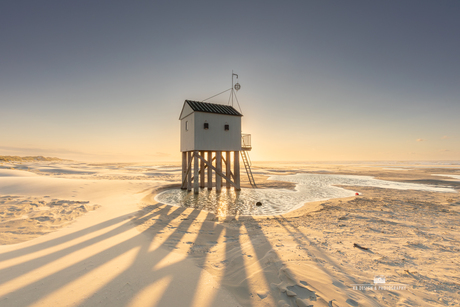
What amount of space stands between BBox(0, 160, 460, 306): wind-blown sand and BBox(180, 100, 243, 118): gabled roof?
30.4ft

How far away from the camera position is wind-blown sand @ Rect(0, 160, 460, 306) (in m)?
3.27

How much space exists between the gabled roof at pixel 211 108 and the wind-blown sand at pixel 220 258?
30.4ft

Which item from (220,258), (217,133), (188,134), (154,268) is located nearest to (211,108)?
(217,133)

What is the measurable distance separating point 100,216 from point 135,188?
756 centimetres

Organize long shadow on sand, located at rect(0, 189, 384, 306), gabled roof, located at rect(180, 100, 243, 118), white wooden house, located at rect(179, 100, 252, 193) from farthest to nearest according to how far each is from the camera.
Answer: gabled roof, located at rect(180, 100, 243, 118), white wooden house, located at rect(179, 100, 252, 193), long shadow on sand, located at rect(0, 189, 384, 306)

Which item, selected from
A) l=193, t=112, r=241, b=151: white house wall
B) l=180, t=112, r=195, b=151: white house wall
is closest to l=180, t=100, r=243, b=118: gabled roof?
l=193, t=112, r=241, b=151: white house wall

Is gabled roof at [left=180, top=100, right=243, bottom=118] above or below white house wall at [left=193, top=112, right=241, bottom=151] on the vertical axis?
above

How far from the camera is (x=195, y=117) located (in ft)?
51.1

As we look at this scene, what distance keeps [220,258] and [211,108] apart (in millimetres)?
13397

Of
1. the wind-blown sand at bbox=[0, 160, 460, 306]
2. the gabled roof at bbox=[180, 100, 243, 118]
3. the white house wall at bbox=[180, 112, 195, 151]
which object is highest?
the gabled roof at bbox=[180, 100, 243, 118]

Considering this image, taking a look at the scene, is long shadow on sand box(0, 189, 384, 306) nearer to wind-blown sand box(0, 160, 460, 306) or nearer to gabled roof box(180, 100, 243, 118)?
wind-blown sand box(0, 160, 460, 306)

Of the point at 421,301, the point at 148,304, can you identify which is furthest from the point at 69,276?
the point at 421,301

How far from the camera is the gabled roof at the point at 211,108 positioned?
1585cm

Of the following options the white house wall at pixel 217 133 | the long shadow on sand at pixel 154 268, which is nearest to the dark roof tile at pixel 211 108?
the white house wall at pixel 217 133
